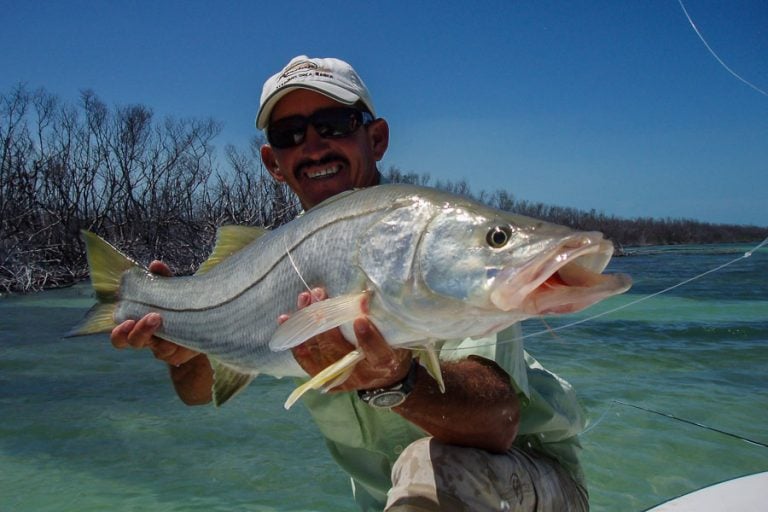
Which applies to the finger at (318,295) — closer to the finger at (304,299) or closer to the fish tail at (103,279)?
the finger at (304,299)

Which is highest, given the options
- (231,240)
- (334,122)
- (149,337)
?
(334,122)

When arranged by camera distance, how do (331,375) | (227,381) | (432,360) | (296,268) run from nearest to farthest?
(331,375) < (432,360) < (296,268) < (227,381)

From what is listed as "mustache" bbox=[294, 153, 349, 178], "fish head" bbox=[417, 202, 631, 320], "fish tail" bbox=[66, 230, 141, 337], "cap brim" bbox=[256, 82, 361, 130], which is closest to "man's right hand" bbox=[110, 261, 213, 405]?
"fish tail" bbox=[66, 230, 141, 337]

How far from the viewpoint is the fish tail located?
10.1 ft

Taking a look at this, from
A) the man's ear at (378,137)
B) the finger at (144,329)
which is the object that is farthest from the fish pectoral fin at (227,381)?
the man's ear at (378,137)

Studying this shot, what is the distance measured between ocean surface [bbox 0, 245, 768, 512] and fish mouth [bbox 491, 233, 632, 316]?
11.2 inches

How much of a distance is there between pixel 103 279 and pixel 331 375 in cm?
173

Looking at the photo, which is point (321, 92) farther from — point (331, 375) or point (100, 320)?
point (331, 375)

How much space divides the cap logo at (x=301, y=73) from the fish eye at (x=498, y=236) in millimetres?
1700

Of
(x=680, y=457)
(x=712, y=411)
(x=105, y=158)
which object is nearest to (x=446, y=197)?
(x=680, y=457)

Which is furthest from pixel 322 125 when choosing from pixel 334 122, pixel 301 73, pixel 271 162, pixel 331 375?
pixel 331 375

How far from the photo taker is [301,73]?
3197 mm

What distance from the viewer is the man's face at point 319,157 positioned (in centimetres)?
324

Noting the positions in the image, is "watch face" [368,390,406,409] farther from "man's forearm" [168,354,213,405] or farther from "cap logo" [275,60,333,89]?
"cap logo" [275,60,333,89]
